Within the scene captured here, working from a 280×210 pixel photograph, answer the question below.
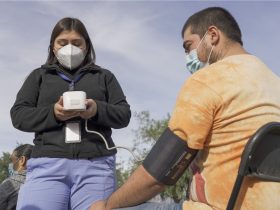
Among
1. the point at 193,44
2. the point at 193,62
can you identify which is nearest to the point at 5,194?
the point at 193,62

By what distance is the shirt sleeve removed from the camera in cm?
210

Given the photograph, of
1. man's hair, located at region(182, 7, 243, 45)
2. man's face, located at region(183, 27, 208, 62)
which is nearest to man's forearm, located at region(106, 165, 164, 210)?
man's face, located at region(183, 27, 208, 62)

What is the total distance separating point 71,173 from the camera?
310cm

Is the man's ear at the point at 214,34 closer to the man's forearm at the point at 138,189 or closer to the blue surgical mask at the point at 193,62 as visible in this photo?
the blue surgical mask at the point at 193,62

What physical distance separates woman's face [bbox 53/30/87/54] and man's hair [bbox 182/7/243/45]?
38.0 inches

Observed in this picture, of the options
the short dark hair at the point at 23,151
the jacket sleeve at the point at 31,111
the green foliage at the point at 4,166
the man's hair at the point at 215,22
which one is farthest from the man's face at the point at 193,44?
the green foliage at the point at 4,166

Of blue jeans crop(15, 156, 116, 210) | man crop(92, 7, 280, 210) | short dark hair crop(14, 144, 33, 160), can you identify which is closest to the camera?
man crop(92, 7, 280, 210)

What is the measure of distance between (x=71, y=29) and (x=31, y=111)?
69 cm

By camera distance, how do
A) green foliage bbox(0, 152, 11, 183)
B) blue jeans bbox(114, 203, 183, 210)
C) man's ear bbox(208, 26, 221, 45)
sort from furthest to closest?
green foliage bbox(0, 152, 11, 183) < man's ear bbox(208, 26, 221, 45) < blue jeans bbox(114, 203, 183, 210)

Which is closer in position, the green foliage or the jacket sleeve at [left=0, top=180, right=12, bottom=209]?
the jacket sleeve at [left=0, top=180, right=12, bottom=209]

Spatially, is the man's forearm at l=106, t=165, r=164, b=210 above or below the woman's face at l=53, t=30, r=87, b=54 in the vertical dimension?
below

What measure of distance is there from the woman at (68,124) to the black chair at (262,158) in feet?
4.34

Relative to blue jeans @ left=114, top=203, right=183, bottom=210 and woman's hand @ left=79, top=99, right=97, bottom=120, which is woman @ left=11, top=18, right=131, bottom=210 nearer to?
woman's hand @ left=79, top=99, right=97, bottom=120

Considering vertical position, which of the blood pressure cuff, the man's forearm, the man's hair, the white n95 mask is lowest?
the man's forearm
